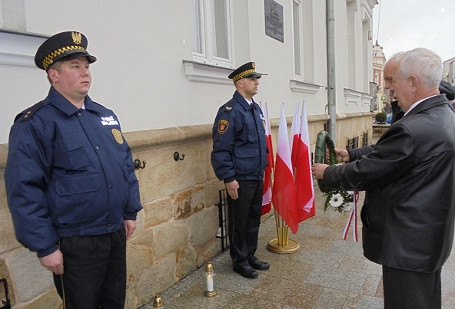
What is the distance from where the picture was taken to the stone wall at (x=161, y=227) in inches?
84.2

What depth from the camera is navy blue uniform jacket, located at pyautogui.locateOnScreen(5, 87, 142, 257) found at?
5.47ft

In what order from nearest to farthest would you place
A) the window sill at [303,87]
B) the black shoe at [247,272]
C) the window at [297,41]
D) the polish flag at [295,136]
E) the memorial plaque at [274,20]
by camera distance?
1. the black shoe at [247,272]
2. the polish flag at [295,136]
3. the memorial plaque at [274,20]
4. the window sill at [303,87]
5. the window at [297,41]

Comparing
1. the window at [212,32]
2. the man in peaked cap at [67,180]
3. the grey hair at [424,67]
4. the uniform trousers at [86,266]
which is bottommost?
the uniform trousers at [86,266]

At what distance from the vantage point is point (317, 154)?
296 centimetres

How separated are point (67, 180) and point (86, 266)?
442 mm

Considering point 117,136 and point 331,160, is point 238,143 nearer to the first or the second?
point 331,160

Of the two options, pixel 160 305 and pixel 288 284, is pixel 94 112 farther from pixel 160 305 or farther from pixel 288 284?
pixel 288 284

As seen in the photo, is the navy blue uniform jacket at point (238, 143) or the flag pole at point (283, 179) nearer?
the navy blue uniform jacket at point (238, 143)

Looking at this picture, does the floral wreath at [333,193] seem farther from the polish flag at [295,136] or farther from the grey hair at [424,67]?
the grey hair at [424,67]

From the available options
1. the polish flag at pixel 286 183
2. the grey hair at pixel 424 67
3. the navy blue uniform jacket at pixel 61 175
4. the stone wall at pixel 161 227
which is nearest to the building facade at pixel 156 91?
the stone wall at pixel 161 227

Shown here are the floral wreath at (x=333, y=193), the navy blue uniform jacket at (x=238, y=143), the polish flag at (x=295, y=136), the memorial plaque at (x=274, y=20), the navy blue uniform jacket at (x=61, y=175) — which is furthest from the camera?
the memorial plaque at (x=274, y=20)

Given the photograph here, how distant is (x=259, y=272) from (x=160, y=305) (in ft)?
3.72

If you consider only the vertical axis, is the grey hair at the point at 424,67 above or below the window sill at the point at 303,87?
below

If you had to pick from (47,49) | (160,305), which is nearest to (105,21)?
(47,49)
